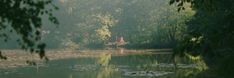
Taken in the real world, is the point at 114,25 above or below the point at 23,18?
above

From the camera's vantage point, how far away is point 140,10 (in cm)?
14762

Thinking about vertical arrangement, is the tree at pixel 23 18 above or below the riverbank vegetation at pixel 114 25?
below

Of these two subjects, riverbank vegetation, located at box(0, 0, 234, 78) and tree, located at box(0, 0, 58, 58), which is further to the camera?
riverbank vegetation, located at box(0, 0, 234, 78)

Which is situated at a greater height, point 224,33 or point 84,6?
point 84,6

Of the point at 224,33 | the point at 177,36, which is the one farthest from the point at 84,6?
the point at 224,33

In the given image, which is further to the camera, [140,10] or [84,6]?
[84,6]

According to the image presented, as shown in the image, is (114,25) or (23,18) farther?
(114,25)

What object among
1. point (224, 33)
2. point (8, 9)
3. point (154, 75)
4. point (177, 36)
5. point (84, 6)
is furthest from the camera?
point (84, 6)

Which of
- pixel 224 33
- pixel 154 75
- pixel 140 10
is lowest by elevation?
pixel 154 75

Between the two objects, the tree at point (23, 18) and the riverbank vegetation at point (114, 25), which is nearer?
the tree at point (23, 18)

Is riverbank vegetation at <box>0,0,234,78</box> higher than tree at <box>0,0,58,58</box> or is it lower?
higher

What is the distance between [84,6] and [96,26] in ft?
68.8

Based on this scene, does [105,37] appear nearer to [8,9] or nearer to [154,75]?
[154,75]

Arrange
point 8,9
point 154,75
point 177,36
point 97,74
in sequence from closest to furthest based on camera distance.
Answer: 1. point 8,9
2. point 154,75
3. point 97,74
4. point 177,36
